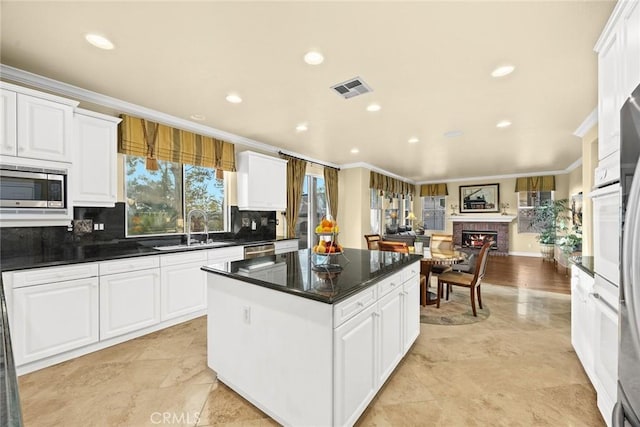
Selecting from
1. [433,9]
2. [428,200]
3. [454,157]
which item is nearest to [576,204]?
[454,157]

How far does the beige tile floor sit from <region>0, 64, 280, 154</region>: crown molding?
2.55 metres

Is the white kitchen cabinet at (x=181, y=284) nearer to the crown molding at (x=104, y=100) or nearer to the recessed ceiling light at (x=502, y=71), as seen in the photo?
the crown molding at (x=104, y=100)

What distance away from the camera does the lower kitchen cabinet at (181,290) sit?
2.98 metres

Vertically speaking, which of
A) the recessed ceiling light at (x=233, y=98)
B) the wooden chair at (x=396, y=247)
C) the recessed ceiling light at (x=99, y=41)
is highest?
the recessed ceiling light at (x=99, y=41)

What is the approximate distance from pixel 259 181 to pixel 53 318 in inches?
112

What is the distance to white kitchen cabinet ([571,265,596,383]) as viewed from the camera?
1.96 meters

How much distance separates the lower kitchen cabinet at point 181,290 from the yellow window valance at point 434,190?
8.51m

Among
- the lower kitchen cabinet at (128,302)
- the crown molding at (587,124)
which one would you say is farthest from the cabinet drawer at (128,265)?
the crown molding at (587,124)

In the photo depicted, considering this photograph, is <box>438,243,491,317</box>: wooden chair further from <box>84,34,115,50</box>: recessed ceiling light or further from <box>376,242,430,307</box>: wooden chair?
<box>84,34,115,50</box>: recessed ceiling light

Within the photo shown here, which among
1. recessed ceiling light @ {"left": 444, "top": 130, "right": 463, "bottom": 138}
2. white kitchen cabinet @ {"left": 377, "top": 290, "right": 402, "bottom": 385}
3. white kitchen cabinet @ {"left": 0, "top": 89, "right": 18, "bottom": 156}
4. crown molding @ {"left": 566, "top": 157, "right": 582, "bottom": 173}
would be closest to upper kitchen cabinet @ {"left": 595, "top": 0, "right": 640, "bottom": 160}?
white kitchen cabinet @ {"left": 377, "top": 290, "right": 402, "bottom": 385}

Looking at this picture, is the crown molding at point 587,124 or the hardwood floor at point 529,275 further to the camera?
the hardwood floor at point 529,275

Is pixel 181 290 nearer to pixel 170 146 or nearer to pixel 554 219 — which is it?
pixel 170 146

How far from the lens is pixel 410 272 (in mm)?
2398

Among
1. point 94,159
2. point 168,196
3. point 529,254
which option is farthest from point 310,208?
point 529,254
